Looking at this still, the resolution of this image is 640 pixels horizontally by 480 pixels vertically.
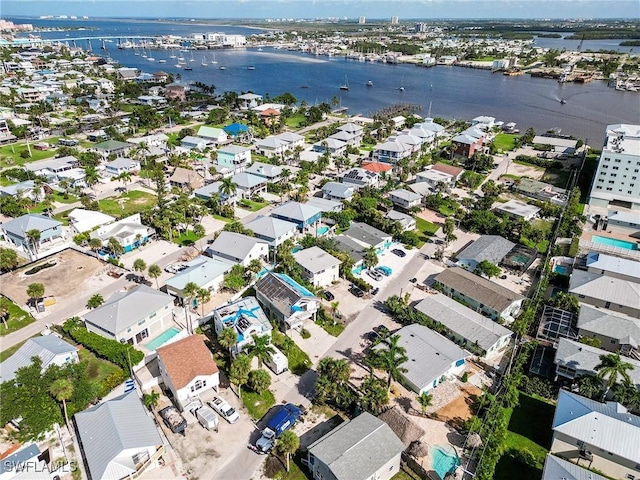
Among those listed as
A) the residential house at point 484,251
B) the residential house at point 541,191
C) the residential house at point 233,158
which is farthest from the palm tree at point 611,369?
the residential house at point 233,158

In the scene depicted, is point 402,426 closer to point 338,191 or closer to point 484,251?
point 484,251

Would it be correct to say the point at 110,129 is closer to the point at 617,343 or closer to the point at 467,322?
the point at 467,322

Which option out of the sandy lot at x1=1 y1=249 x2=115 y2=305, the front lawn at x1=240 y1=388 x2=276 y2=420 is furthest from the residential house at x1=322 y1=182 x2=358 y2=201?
the front lawn at x1=240 y1=388 x2=276 y2=420

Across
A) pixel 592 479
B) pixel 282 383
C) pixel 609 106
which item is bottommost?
pixel 282 383

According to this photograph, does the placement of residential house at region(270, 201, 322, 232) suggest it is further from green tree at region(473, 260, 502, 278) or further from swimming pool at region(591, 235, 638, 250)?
swimming pool at region(591, 235, 638, 250)

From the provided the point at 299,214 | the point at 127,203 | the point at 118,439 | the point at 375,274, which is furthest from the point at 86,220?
the point at 375,274

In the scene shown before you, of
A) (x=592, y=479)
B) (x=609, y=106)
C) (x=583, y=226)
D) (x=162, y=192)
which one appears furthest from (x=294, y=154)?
(x=609, y=106)
